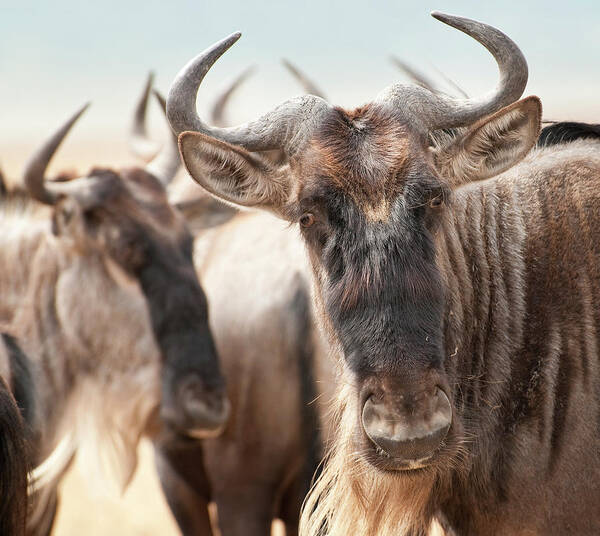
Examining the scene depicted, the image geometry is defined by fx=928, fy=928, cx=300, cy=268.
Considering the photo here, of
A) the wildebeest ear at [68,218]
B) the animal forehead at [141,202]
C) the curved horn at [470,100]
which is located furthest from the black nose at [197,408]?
the curved horn at [470,100]

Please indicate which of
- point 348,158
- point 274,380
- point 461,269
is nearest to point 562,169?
point 461,269

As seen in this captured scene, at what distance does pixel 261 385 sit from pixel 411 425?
283 cm

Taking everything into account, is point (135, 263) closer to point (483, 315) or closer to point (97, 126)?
point (483, 315)

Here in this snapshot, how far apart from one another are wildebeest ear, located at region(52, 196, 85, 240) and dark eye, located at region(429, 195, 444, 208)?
270 centimetres

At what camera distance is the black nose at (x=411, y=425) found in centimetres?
300

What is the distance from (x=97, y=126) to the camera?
122375mm

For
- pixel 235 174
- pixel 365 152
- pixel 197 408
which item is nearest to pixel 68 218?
pixel 197 408

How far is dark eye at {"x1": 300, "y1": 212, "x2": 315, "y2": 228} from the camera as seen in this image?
3420 mm

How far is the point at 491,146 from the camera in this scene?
3.64 m

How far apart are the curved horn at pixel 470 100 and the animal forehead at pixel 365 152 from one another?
0.11 metres

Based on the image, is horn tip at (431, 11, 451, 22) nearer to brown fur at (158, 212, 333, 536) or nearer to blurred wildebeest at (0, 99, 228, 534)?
brown fur at (158, 212, 333, 536)

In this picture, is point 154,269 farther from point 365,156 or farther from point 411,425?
point 411,425

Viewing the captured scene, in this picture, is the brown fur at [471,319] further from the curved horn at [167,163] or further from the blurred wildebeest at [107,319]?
the curved horn at [167,163]

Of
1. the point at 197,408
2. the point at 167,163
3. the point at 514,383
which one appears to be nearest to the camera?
the point at 514,383
